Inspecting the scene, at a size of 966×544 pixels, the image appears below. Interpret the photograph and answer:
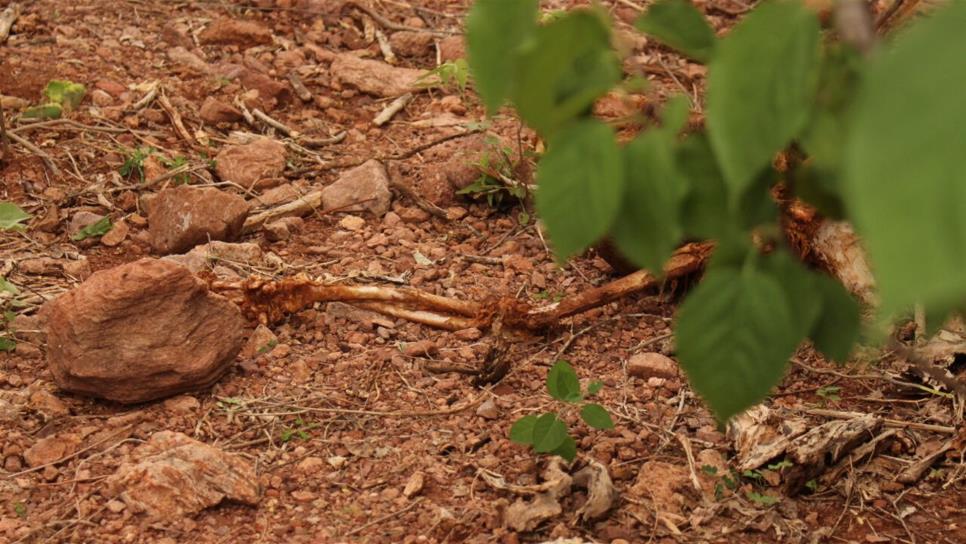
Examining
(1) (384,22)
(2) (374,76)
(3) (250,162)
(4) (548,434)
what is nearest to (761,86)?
(4) (548,434)

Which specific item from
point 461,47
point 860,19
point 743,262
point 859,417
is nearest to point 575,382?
point 859,417

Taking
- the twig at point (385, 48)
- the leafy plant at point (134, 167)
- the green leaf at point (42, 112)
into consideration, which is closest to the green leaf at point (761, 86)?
the leafy plant at point (134, 167)

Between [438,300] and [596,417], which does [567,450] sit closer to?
[596,417]

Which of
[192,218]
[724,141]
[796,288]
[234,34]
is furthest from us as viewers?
[234,34]

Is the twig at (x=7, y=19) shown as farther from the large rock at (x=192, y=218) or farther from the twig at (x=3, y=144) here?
the large rock at (x=192, y=218)

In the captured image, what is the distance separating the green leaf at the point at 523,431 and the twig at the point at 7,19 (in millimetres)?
3163

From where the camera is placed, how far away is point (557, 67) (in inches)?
37.5

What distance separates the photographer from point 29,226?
3525 mm

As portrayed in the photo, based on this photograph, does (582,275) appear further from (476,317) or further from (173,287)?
(173,287)

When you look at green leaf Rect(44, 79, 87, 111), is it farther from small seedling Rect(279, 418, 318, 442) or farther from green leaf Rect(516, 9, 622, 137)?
green leaf Rect(516, 9, 622, 137)

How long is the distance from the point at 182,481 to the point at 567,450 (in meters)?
0.79

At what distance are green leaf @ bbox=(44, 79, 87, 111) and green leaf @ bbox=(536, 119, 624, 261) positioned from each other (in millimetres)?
3581

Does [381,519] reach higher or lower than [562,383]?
lower

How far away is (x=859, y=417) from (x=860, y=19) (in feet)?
5.91
